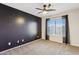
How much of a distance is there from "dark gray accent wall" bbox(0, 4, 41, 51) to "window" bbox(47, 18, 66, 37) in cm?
246

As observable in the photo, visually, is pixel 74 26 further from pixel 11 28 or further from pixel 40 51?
pixel 11 28

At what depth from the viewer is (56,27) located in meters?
6.88

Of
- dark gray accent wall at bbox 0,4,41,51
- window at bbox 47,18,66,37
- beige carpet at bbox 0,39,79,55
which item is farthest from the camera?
window at bbox 47,18,66,37

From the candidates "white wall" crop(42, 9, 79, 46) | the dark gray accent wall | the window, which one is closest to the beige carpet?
the dark gray accent wall

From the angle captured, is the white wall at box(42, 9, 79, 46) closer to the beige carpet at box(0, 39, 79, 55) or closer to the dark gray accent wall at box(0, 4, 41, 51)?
the beige carpet at box(0, 39, 79, 55)

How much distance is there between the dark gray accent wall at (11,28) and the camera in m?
3.77

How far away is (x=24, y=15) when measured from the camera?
17.6ft

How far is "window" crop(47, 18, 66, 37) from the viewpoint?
624 cm

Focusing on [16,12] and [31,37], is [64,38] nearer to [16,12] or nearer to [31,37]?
[31,37]

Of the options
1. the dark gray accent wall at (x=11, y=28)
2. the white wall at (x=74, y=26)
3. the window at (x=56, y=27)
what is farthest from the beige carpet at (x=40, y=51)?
the window at (x=56, y=27)

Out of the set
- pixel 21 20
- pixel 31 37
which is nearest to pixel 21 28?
pixel 21 20

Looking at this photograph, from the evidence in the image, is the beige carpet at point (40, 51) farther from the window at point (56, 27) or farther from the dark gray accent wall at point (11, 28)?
the window at point (56, 27)

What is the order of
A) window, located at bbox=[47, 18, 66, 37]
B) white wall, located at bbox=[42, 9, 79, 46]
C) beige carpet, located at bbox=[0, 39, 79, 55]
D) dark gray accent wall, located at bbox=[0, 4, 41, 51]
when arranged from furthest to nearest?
window, located at bbox=[47, 18, 66, 37] → white wall, located at bbox=[42, 9, 79, 46] → dark gray accent wall, located at bbox=[0, 4, 41, 51] → beige carpet, located at bbox=[0, 39, 79, 55]

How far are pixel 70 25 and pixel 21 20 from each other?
330cm
